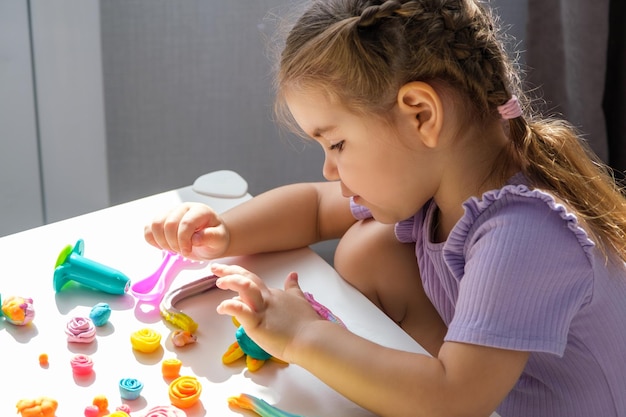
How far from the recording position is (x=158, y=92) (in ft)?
4.37

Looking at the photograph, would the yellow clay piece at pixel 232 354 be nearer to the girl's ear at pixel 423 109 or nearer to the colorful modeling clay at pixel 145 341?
the colorful modeling clay at pixel 145 341

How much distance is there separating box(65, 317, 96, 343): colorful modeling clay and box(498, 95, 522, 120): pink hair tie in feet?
1.35

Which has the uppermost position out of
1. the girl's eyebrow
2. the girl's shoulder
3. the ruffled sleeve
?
the girl's eyebrow

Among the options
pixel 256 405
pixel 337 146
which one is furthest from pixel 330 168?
pixel 256 405

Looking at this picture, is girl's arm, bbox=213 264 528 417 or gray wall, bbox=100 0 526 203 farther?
gray wall, bbox=100 0 526 203

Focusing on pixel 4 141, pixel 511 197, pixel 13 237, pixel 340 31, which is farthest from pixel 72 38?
pixel 511 197

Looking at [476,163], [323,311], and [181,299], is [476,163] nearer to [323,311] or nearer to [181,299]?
[323,311]

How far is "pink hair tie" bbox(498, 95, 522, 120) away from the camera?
742 mm

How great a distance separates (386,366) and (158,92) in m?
0.80

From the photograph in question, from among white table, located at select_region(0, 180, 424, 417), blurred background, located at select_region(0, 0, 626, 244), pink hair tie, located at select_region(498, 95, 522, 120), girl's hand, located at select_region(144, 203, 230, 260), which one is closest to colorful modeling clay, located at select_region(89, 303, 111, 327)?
white table, located at select_region(0, 180, 424, 417)

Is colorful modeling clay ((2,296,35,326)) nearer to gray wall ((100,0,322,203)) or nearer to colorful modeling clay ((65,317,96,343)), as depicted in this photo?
colorful modeling clay ((65,317,96,343))

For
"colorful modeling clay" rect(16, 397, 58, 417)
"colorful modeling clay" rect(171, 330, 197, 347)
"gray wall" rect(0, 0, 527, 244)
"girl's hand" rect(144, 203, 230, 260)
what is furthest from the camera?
"gray wall" rect(0, 0, 527, 244)

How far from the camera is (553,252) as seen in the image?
68 cm

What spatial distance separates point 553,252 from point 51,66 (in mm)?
871
